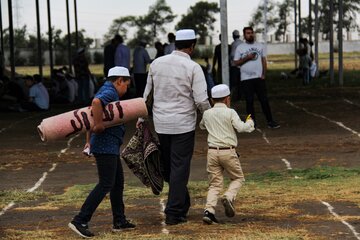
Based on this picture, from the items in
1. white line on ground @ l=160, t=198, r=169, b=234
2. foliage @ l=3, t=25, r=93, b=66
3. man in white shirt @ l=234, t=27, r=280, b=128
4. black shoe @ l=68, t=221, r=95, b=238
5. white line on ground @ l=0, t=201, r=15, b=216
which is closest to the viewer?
black shoe @ l=68, t=221, r=95, b=238

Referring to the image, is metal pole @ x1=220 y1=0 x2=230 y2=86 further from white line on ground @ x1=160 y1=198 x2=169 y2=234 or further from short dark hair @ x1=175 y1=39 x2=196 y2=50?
short dark hair @ x1=175 y1=39 x2=196 y2=50

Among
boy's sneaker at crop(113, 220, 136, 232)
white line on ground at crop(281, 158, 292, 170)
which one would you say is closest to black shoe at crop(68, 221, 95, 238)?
boy's sneaker at crop(113, 220, 136, 232)

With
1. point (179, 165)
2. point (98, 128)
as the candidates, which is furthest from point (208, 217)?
point (98, 128)

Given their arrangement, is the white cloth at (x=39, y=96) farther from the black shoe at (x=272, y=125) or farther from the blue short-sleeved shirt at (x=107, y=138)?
the blue short-sleeved shirt at (x=107, y=138)

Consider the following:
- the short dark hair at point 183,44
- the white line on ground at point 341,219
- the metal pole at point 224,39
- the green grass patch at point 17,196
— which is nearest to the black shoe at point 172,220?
the white line on ground at point 341,219

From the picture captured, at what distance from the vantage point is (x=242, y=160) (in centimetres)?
1446

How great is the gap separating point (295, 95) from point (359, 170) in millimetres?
16631

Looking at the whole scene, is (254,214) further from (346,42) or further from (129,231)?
(346,42)

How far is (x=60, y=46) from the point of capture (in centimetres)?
9244

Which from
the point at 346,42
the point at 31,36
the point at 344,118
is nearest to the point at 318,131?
the point at 344,118

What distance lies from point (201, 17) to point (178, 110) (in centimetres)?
10499

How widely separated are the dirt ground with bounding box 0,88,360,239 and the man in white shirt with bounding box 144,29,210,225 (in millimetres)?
338

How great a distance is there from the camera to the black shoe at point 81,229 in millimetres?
8711

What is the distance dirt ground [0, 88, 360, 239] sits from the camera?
30.3ft
